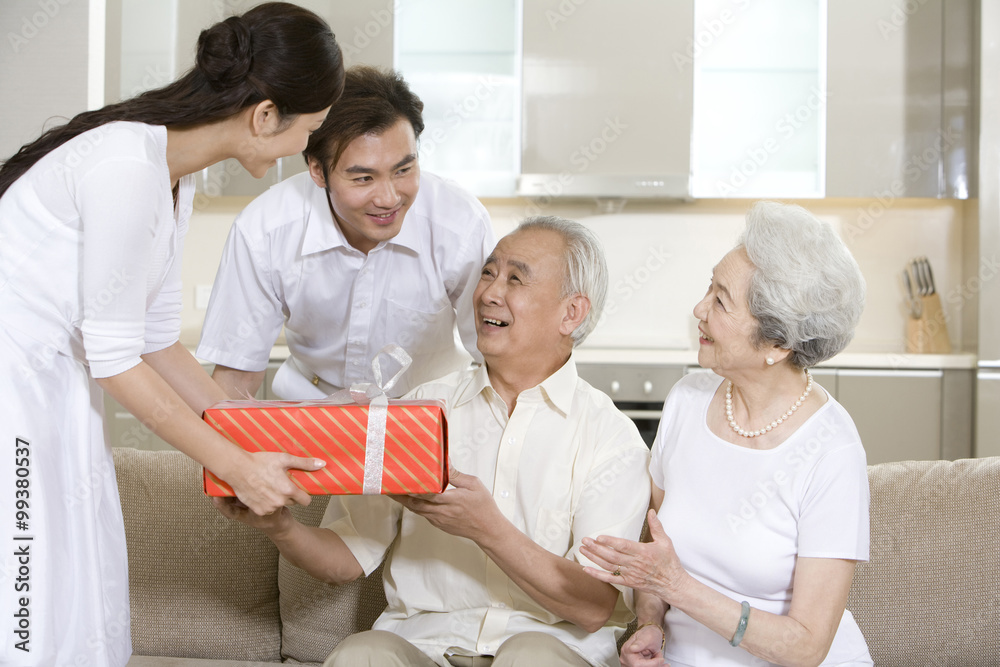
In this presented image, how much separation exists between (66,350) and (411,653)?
0.73 m

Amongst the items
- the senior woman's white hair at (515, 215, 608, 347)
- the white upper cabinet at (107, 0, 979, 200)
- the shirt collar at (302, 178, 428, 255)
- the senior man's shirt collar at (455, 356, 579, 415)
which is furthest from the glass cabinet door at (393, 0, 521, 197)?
the senior man's shirt collar at (455, 356, 579, 415)

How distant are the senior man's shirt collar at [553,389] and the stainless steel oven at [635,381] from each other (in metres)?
1.71

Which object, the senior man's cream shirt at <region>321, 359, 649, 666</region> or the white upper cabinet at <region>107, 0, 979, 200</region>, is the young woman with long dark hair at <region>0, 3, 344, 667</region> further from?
the white upper cabinet at <region>107, 0, 979, 200</region>

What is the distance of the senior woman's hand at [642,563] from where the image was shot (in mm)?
1242

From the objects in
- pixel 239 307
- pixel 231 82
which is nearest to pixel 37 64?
pixel 239 307

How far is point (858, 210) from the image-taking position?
3928 mm

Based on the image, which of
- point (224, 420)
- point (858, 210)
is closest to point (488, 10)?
point (858, 210)

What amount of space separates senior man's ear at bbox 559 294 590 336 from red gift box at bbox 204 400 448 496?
54 centimetres

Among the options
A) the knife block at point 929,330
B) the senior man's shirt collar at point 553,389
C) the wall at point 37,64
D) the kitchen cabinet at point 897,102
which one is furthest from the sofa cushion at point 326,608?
the knife block at point 929,330

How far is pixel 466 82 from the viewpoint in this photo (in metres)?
3.76

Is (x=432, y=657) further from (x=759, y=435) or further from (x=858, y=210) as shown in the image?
(x=858, y=210)

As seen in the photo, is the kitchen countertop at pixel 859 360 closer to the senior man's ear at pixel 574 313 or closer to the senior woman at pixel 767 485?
the senior man's ear at pixel 574 313

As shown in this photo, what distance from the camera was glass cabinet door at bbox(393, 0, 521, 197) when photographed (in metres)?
3.73

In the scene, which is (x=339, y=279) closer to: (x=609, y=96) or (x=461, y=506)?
(x=461, y=506)
